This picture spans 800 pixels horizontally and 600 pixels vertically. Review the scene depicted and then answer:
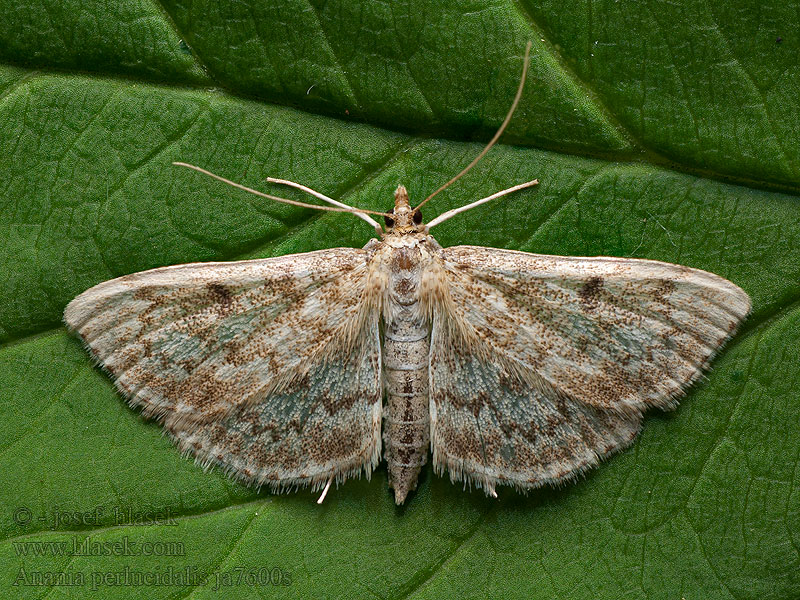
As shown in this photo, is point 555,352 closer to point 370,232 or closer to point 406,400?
point 406,400

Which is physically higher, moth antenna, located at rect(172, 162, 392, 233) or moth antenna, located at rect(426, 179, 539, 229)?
moth antenna, located at rect(426, 179, 539, 229)

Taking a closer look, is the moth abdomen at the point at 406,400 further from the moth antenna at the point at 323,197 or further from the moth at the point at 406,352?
the moth antenna at the point at 323,197

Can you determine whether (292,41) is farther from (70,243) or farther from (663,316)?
(663,316)

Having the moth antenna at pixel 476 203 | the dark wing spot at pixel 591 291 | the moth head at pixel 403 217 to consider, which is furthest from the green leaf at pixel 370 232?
the dark wing spot at pixel 591 291

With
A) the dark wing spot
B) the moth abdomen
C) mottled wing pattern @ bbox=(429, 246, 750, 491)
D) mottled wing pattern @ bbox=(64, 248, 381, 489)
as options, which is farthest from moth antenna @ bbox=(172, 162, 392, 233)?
the dark wing spot

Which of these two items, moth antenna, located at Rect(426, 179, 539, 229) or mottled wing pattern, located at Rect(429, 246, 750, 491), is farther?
moth antenna, located at Rect(426, 179, 539, 229)

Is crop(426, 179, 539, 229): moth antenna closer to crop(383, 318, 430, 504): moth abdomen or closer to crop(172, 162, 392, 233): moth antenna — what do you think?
crop(172, 162, 392, 233): moth antenna

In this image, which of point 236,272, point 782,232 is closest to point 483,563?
point 236,272
